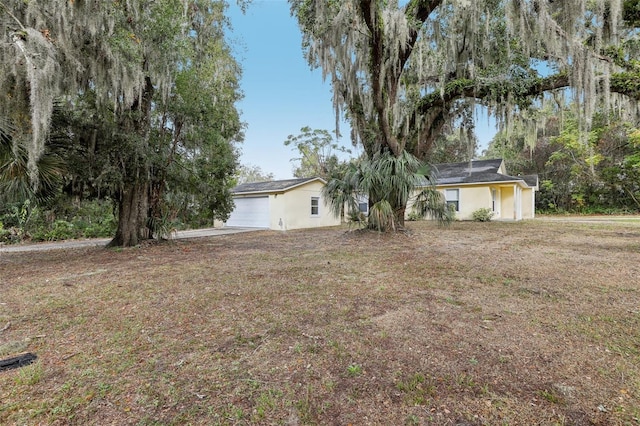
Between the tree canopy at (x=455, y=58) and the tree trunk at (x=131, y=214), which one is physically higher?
the tree canopy at (x=455, y=58)

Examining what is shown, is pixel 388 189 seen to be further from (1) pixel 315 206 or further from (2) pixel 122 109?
(1) pixel 315 206

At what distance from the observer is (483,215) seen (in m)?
15.8

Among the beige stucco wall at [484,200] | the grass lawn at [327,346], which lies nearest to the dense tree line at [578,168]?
the beige stucco wall at [484,200]

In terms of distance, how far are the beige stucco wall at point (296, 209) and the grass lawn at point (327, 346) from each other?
9232 millimetres

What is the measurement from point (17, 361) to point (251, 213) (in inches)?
522

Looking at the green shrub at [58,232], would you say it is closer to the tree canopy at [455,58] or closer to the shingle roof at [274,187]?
the shingle roof at [274,187]

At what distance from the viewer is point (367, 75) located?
27.7 feet

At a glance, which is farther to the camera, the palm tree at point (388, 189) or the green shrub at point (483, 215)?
the green shrub at point (483, 215)

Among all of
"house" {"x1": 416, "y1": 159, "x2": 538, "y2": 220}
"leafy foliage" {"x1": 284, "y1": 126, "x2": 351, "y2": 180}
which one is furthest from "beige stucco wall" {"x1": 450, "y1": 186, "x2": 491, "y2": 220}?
"leafy foliage" {"x1": 284, "y1": 126, "x2": 351, "y2": 180}

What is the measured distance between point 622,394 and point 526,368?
0.47m

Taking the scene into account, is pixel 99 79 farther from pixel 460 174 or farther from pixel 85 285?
pixel 460 174

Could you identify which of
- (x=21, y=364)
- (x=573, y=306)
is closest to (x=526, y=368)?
(x=573, y=306)

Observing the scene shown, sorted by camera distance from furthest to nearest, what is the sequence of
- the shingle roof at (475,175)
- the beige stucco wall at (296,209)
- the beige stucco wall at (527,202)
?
the beige stucco wall at (527,202) → the shingle roof at (475,175) → the beige stucco wall at (296,209)

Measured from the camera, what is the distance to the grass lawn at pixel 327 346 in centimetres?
175
